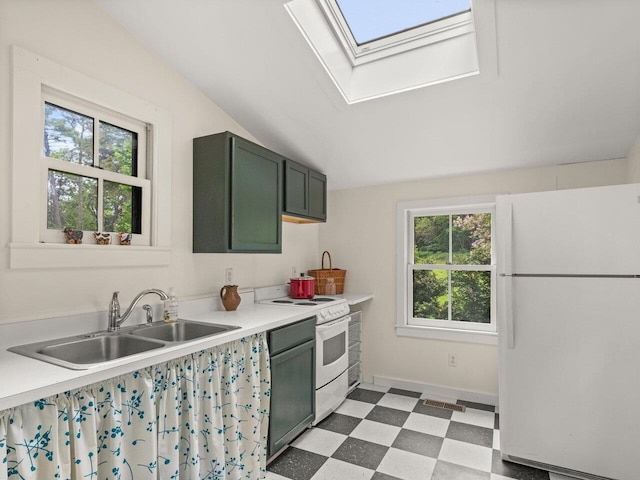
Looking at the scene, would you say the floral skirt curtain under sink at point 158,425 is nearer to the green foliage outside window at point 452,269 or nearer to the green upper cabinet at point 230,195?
the green upper cabinet at point 230,195

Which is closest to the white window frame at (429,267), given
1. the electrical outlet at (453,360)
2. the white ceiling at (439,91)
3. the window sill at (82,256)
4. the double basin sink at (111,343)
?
the electrical outlet at (453,360)

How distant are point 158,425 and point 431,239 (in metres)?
2.79

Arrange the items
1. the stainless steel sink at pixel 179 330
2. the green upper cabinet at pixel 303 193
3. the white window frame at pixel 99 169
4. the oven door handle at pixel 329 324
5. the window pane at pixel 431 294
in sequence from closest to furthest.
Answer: the white window frame at pixel 99 169
the stainless steel sink at pixel 179 330
the oven door handle at pixel 329 324
the green upper cabinet at pixel 303 193
the window pane at pixel 431 294

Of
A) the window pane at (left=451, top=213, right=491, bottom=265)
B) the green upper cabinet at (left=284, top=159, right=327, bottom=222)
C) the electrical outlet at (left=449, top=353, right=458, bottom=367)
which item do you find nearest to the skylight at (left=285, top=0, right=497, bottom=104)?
the green upper cabinet at (left=284, top=159, right=327, bottom=222)

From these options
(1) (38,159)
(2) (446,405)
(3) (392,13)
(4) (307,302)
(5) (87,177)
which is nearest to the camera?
(1) (38,159)

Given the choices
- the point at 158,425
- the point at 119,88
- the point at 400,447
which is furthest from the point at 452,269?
the point at 119,88

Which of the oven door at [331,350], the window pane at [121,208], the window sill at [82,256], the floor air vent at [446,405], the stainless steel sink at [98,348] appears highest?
the window pane at [121,208]

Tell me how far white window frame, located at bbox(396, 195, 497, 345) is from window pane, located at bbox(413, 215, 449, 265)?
0.05 m

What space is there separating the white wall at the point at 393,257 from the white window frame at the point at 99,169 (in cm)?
209

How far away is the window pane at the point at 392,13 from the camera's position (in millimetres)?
2158

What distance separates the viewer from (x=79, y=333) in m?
1.83

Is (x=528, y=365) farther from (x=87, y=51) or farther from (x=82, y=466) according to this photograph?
(x=87, y=51)

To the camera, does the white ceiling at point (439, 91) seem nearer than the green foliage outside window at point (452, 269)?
Yes

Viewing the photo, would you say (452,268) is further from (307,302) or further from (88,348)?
(88,348)
